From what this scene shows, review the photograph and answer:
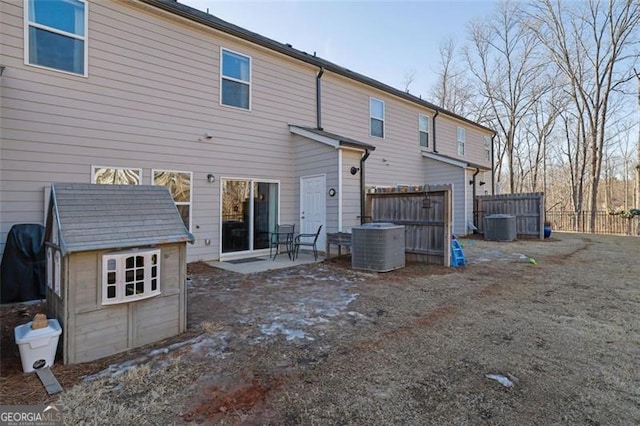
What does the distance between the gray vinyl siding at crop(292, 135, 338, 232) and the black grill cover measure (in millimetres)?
5429

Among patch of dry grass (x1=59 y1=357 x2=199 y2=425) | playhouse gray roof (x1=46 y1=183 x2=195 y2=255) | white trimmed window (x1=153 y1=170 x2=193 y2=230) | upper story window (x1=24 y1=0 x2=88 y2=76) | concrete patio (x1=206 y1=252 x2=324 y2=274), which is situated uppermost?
upper story window (x1=24 y1=0 x2=88 y2=76)

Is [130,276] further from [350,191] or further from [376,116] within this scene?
[376,116]

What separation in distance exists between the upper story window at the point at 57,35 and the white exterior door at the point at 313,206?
5121 mm

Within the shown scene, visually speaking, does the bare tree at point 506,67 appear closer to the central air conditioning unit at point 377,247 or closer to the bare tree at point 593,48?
the bare tree at point 593,48

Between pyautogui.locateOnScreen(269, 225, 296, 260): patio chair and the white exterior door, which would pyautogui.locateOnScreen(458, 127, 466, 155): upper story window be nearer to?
the white exterior door

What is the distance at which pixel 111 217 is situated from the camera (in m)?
3.13

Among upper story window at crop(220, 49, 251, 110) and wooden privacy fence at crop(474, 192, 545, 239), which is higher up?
upper story window at crop(220, 49, 251, 110)

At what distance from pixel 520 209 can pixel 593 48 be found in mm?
10286

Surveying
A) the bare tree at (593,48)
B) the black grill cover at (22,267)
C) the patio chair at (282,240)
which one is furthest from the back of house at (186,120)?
the bare tree at (593,48)

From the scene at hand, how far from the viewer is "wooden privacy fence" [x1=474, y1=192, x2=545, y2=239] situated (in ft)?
39.4

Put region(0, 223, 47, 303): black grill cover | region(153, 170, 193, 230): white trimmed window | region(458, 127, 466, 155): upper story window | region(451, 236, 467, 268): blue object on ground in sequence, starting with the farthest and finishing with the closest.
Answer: region(458, 127, 466, 155): upper story window, region(451, 236, 467, 268): blue object on ground, region(153, 170, 193, 230): white trimmed window, region(0, 223, 47, 303): black grill cover

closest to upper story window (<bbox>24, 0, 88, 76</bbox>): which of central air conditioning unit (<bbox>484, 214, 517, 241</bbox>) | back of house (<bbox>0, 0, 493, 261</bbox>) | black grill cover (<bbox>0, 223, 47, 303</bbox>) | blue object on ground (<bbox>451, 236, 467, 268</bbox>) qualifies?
back of house (<bbox>0, 0, 493, 261</bbox>)

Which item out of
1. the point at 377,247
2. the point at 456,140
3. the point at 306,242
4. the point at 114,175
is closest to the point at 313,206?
the point at 306,242

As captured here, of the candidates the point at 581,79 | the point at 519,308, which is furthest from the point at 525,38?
the point at 519,308
